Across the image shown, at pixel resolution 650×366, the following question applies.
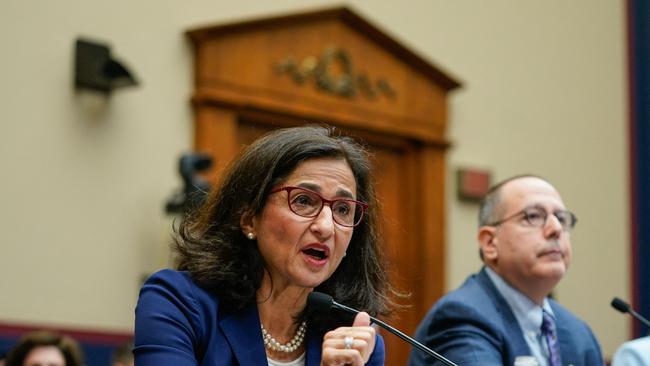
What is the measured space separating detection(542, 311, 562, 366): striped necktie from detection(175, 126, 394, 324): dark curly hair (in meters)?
0.71

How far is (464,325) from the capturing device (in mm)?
2723

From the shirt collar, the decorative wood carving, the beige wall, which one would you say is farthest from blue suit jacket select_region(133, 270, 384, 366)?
the decorative wood carving

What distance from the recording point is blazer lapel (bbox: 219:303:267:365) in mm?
2082

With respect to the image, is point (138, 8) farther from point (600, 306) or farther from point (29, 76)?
point (600, 306)

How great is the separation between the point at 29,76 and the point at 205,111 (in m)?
0.92

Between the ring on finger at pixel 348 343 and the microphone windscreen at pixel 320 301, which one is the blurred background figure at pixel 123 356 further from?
the ring on finger at pixel 348 343

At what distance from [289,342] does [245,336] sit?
0.49 ft

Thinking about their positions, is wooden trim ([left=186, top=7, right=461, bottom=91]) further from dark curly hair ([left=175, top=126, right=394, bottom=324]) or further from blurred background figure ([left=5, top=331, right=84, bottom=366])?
dark curly hair ([left=175, top=126, right=394, bottom=324])

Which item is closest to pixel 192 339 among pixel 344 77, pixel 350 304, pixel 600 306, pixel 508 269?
pixel 350 304

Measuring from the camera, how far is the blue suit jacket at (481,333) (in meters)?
2.67

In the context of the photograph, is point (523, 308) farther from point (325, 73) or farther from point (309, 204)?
point (325, 73)

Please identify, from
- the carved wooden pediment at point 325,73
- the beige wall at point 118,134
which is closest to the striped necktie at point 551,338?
the beige wall at point 118,134

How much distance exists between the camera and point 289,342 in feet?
7.31

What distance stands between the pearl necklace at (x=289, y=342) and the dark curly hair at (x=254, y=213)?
10 centimetres
